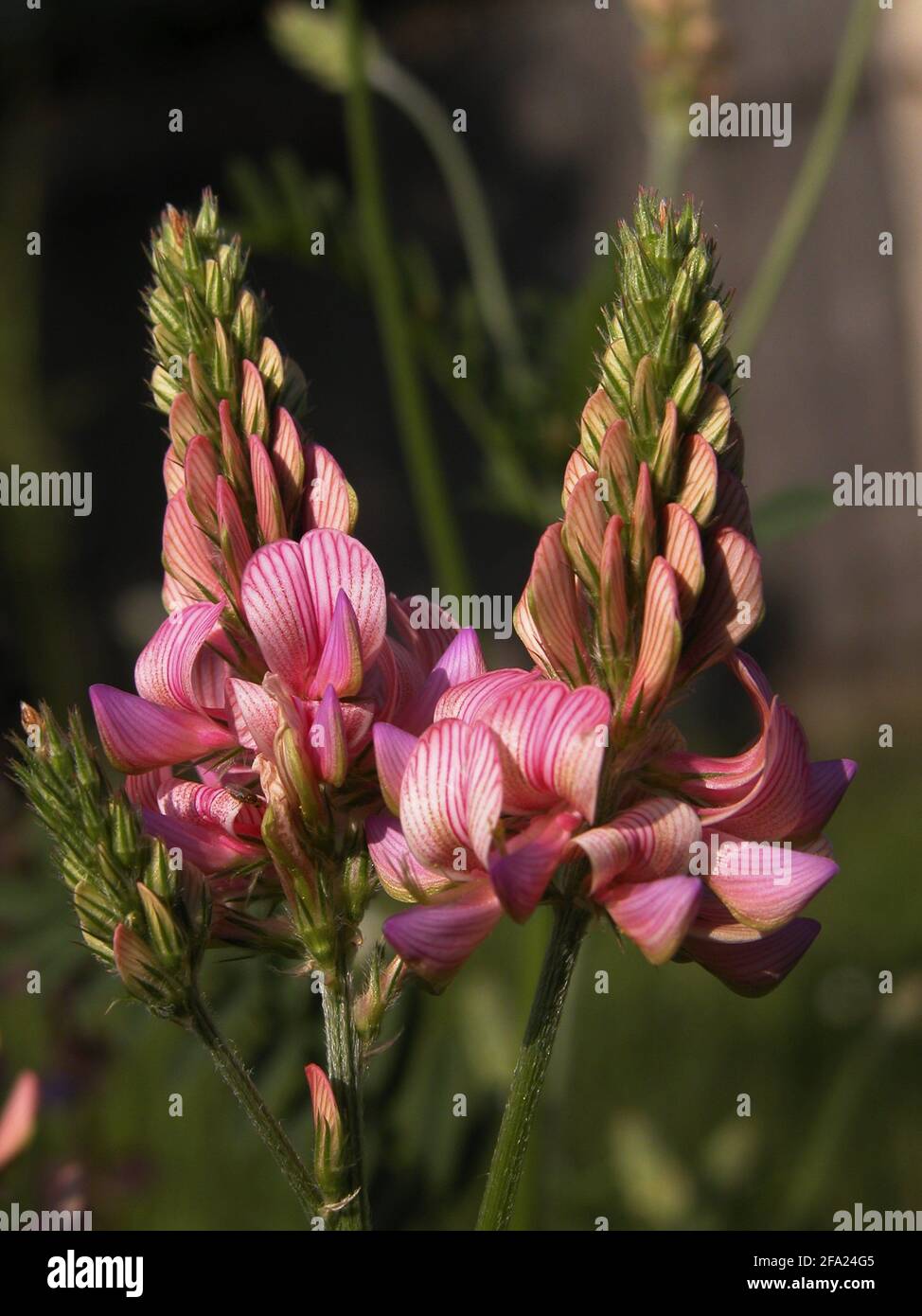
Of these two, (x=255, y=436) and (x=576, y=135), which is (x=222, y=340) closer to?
(x=255, y=436)

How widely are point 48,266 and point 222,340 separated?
5633 millimetres

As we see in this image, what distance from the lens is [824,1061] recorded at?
3.35 metres

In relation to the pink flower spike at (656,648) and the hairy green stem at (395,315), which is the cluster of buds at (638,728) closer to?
the pink flower spike at (656,648)

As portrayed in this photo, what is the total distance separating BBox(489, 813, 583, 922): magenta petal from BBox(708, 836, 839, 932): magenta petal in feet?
0.31

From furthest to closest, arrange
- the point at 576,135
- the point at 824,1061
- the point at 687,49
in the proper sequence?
the point at 576,135, the point at 824,1061, the point at 687,49

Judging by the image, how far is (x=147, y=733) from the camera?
0.89m

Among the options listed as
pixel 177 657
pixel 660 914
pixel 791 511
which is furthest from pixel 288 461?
pixel 791 511

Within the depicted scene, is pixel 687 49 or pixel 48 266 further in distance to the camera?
pixel 48 266

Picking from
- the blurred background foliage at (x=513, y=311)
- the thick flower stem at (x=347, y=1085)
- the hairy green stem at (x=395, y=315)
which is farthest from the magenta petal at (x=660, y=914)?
the blurred background foliage at (x=513, y=311)

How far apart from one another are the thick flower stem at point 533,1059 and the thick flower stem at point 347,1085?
0.08 metres

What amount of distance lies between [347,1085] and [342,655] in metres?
0.27

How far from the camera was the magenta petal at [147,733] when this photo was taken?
88 cm

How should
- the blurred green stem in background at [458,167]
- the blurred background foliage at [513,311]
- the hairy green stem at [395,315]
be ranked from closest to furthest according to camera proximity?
the hairy green stem at [395,315] < the blurred green stem in background at [458,167] < the blurred background foliage at [513,311]

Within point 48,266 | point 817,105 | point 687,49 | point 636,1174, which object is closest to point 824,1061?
point 636,1174
